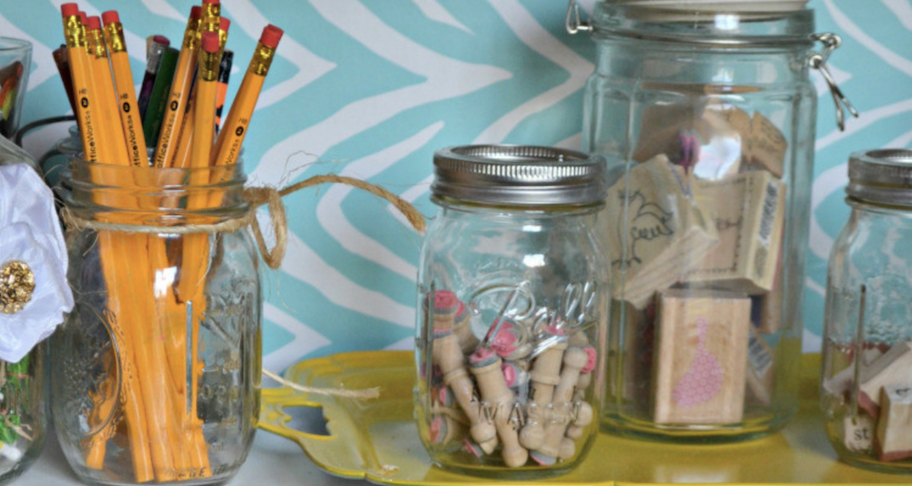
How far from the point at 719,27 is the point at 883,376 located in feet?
0.81

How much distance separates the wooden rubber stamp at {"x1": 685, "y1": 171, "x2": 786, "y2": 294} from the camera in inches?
26.9

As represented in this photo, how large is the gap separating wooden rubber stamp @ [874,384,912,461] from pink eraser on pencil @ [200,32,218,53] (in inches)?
17.8

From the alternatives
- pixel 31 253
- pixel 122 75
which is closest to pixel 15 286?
pixel 31 253

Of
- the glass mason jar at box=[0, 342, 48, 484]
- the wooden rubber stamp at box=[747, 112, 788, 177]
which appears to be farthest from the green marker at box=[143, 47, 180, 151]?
the wooden rubber stamp at box=[747, 112, 788, 177]

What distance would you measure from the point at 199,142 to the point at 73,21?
0.30ft

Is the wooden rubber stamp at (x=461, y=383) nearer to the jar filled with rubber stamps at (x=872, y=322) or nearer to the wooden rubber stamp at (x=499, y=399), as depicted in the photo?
the wooden rubber stamp at (x=499, y=399)

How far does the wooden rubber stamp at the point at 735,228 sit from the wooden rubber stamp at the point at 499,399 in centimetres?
16

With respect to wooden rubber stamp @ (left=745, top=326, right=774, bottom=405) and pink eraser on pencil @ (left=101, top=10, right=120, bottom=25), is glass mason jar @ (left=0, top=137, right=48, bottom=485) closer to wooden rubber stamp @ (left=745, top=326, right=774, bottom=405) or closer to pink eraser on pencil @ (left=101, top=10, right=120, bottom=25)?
pink eraser on pencil @ (left=101, top=10, right=120, bottom=25)

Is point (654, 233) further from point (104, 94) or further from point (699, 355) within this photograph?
point (104, 94)

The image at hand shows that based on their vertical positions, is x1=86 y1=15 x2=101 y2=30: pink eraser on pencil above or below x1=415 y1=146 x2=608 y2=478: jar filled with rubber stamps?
above

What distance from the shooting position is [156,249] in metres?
0.57

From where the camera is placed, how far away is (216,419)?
1.99ft

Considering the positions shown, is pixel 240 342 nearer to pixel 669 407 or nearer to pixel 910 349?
pixel 669 407

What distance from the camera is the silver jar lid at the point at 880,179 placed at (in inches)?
24.9
